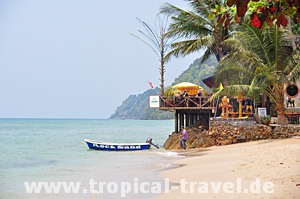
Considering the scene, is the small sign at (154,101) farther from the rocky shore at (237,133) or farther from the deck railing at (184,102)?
the rocky shore at (237,133)

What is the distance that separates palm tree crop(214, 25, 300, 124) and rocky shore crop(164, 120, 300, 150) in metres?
0.58

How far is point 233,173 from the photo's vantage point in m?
10.1

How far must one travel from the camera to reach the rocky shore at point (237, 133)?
58.2ft

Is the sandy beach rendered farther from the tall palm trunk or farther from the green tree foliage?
the green tree foliage

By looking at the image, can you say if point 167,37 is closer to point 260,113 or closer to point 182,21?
point 182,21

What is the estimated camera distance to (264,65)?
17250 millimetres

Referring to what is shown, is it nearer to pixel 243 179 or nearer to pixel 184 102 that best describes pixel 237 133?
pixel 184 102

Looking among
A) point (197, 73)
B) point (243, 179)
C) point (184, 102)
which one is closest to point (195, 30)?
point (184, 102)

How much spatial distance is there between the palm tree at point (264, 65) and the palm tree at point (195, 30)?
509 centimetres

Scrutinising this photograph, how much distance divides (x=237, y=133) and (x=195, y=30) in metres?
7.88

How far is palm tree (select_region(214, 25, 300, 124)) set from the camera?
56.2 feet

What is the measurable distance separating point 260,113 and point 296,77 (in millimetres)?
2685

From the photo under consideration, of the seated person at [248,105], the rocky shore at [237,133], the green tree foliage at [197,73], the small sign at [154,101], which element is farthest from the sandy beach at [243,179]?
the green tree foliage at [197,73]

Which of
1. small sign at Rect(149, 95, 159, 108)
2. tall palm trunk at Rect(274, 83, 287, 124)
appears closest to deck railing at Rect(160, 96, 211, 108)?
small sign at Rect(149, 95, 159, 108)
